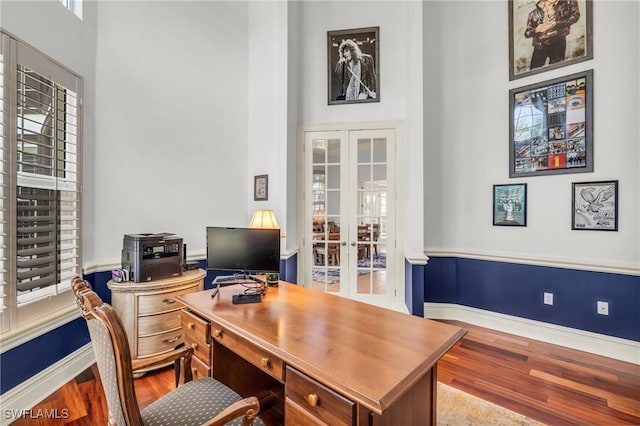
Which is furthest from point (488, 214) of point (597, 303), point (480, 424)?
point (480, 424)

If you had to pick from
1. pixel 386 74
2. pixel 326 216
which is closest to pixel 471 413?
pixel 326 216

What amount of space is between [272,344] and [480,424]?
1612 millimetres

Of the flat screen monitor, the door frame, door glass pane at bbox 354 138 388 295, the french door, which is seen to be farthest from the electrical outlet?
the flat screen monitor

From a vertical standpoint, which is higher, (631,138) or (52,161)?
(631,138)

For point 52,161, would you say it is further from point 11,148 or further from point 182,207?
point 182,207

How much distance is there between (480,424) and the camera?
1.88m

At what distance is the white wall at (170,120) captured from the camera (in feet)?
9.07

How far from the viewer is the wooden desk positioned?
0.96m

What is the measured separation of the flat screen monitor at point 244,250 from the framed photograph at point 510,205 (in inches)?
109

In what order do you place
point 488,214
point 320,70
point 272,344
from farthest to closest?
point 320,70 < point 488,214 < point 272,344

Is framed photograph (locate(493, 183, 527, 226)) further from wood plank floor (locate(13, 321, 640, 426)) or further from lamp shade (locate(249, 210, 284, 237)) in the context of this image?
lamp shade (locate(249, 210, 284, 237))

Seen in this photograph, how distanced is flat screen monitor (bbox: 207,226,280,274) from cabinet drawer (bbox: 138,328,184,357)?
0.91 m

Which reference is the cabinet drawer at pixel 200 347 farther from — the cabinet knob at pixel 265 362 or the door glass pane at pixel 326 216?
the door glass pane at pixel 326 216

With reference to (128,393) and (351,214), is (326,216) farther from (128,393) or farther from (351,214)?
(128,393)
